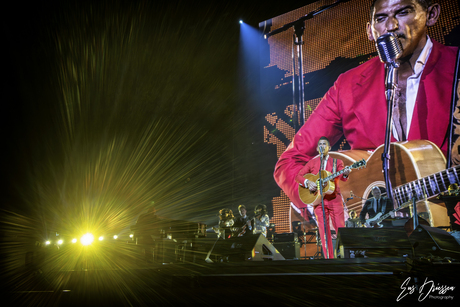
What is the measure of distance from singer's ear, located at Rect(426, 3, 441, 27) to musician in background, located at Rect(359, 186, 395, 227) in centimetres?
271

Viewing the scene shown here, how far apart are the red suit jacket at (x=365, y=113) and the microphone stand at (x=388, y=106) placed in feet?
0.25

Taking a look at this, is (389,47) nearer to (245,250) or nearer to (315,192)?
(315,192)

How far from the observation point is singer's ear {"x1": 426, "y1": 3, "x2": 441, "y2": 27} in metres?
4.86

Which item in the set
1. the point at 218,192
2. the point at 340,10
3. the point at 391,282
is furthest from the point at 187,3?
the point at 391,282

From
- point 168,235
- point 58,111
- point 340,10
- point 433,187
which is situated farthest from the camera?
point 58,111

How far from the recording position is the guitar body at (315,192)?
5305mm

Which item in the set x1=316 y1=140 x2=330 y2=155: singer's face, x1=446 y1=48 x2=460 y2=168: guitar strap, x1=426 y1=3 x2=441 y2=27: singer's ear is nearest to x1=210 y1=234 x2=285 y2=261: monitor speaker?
x1=316 y1=140 x2=330 y2=155: singer's face

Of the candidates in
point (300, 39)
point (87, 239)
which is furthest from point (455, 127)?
point (87, 239)

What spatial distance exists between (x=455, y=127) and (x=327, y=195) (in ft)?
6.82

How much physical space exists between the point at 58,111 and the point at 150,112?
1.98 meters

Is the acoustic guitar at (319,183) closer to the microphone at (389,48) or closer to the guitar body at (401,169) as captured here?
the guitar body at (401,169)

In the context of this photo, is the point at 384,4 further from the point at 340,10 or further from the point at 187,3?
the point at 187,3

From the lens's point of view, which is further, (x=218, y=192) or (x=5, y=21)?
(x=218, y=192)

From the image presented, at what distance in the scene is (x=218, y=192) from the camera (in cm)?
731
